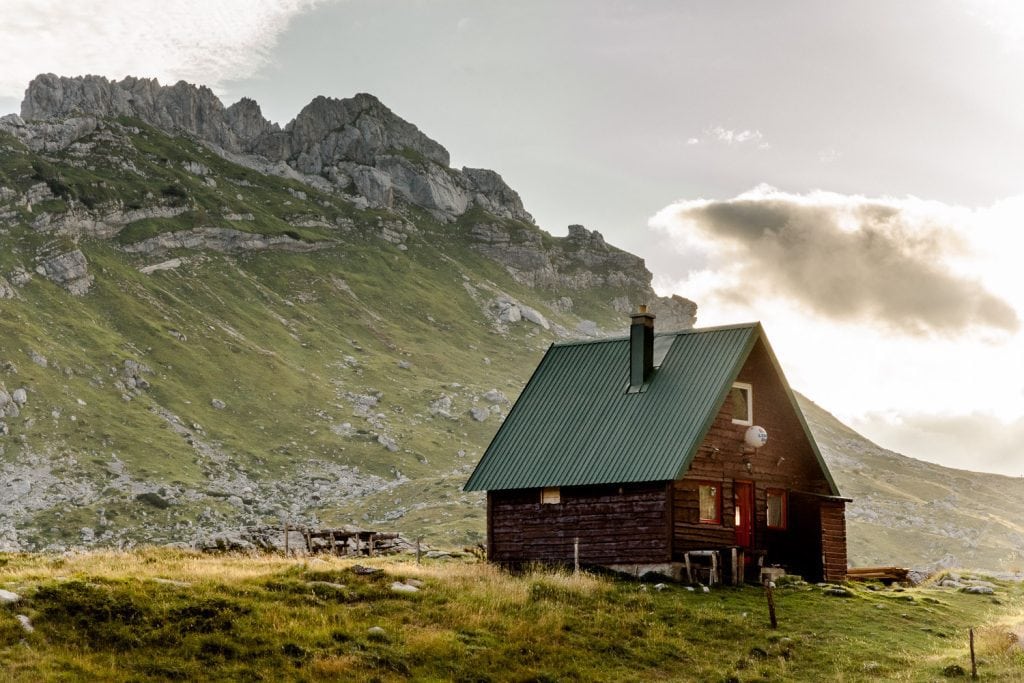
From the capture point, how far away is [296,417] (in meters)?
180

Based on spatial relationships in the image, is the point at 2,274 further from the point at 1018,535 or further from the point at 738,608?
the point at 738,608

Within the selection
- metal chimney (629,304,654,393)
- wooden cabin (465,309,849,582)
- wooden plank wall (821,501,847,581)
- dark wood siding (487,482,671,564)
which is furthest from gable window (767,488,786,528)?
dark wood siding (487,482,671,564)

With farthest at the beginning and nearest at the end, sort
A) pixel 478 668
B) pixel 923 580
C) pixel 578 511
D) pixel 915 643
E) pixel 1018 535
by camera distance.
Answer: pixel 1018 535
pixel 923 580
pixel 578 511
pixel 915 643
pixel 478 668

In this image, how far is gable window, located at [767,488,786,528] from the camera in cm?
4897

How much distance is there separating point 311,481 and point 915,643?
12604cm

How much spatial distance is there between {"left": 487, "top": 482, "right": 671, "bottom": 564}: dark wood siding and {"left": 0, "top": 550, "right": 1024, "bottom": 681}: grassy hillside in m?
3.41

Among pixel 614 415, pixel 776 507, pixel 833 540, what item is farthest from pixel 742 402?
pixel 833 540

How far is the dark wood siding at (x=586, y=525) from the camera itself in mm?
43906

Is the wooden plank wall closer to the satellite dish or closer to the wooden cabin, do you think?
the wooden cabin

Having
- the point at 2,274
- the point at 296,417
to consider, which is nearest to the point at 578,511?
the point at 296,417

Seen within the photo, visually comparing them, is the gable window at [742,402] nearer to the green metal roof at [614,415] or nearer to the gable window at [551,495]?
the green metal roof at [614,415]

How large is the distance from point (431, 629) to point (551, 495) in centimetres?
1559

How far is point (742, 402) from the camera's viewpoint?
4828 centimetres

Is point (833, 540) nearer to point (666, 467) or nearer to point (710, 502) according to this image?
point (710, 502)
